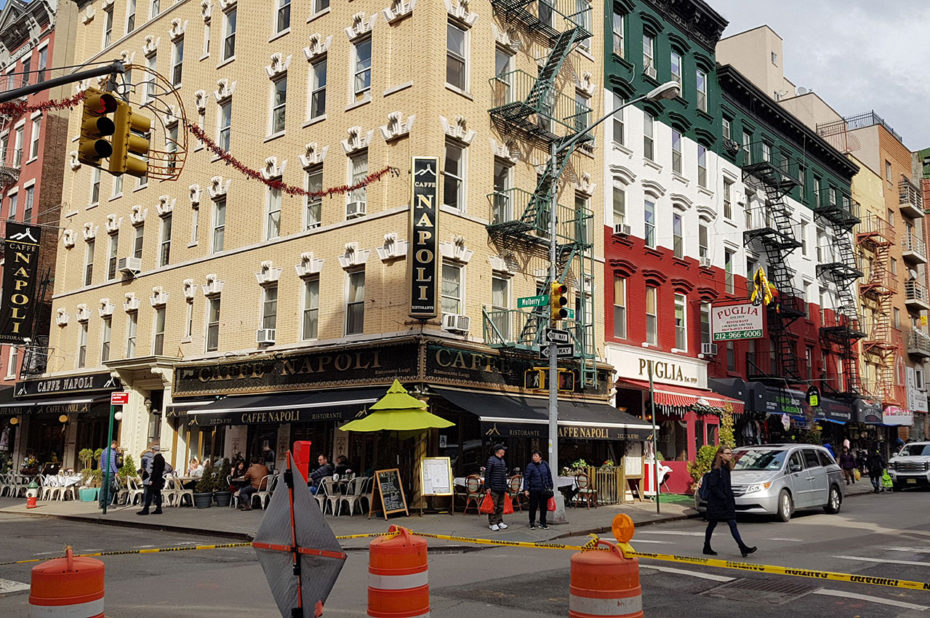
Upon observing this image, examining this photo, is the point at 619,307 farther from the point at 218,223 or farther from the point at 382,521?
the point at 218,223

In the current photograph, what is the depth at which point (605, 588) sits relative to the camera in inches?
220

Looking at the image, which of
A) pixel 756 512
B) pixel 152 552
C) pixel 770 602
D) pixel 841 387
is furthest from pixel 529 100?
pixel 841 387

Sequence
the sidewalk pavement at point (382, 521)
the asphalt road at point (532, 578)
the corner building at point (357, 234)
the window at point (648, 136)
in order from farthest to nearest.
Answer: the window at point (648, 136) < the corner building at point (357, 234) < the sidewalk pavement at point (382, 521) < the asphalt road at point (532, 578)

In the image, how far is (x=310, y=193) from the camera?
2272 centimetres

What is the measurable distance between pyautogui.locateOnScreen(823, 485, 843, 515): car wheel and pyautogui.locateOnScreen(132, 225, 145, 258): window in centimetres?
2446

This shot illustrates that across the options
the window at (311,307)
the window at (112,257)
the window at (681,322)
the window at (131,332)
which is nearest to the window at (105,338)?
the window at (131,332)

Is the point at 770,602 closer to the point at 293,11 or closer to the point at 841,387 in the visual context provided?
the point at 293,11

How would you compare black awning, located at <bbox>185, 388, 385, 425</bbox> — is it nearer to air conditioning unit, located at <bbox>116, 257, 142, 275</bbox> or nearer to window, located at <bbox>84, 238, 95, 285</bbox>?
air conditioning unit, located at <bbox>116, 257, 142, 275</bbox>

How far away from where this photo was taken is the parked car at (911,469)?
98.5 ft

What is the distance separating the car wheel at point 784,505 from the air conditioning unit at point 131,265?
22983 millimetres

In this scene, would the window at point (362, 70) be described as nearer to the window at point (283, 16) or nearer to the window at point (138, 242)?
the window at point (283, 16)

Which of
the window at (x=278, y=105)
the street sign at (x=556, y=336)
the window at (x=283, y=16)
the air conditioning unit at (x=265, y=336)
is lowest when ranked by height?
the street sign at (x=556, y=336)

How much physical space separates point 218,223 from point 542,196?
11089mm

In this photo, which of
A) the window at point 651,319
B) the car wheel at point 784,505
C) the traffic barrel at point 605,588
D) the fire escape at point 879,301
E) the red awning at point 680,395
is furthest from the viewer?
the fire escape at point 879,301
